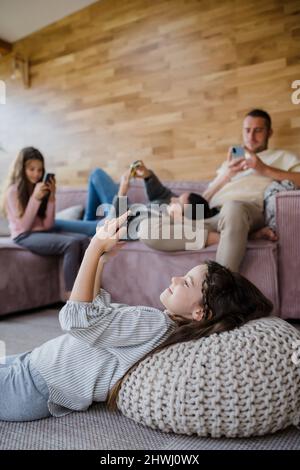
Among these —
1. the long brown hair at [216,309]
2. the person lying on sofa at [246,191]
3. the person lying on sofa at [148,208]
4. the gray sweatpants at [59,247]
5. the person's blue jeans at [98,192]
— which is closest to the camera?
the long brown hair at [216,309]

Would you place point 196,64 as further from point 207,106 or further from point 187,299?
point 187,299

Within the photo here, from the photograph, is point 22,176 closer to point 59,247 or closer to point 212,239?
point 59,247

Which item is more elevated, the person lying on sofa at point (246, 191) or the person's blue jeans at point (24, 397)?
the person lying on sofa at point (246, 191)

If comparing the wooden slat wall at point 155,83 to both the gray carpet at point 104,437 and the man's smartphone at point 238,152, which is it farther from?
the gray carpet at point 104,437

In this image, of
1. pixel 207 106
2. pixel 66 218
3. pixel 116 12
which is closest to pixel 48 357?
pixel 66 218

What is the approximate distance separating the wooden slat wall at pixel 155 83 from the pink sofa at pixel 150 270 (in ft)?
2.11

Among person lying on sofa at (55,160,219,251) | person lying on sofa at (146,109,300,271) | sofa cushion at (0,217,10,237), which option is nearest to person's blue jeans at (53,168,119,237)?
person lying on sofa at (55,160,219,251)

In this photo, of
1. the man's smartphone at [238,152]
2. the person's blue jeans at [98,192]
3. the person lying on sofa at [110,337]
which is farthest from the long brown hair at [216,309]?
the person's blue jeans at [98,192]

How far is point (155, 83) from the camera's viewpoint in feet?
11.2

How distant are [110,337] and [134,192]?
1974 millimetres

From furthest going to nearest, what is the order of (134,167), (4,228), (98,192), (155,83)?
(155,83), (4,228), (98,192), (134,167)

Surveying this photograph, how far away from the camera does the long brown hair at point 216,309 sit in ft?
3.36

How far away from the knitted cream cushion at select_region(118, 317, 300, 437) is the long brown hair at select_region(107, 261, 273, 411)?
28 mm

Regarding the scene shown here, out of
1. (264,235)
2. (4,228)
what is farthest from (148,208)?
(4,228)
